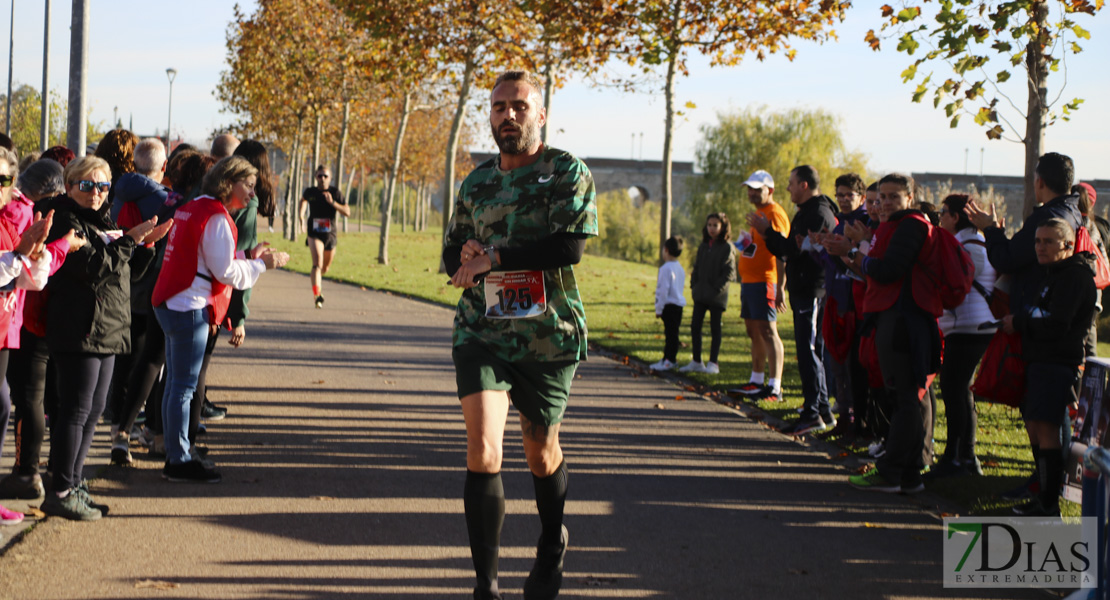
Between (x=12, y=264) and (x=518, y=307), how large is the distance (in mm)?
2476

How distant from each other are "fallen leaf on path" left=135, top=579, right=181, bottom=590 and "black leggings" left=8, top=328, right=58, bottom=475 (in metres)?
1.66

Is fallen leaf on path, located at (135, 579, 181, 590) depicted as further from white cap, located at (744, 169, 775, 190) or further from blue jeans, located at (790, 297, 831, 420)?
white cap, located at (744, 169, 775, 190)

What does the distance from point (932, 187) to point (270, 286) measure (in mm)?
75654

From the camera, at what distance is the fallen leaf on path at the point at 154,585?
4.60 meters

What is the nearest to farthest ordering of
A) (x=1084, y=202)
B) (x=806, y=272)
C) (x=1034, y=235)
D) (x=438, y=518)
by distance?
(x=438, y=518), (x=1034, y=235), (x=1084, y=202), (x=806, y=272)

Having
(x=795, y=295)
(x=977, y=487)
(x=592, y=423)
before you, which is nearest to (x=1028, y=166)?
(x=795, y=295)

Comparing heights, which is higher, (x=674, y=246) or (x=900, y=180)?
(x=900, y=180)

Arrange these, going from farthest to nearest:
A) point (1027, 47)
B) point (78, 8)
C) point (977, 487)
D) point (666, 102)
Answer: point (666, 102), point (78, 8), point (1027, 47), point (977, 487)

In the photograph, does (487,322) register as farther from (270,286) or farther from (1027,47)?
(270,286)

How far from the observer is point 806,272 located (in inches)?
360

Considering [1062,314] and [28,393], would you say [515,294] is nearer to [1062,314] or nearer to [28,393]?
[28,393]

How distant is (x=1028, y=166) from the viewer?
31.0 feet

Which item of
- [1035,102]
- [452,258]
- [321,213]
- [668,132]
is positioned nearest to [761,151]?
[668,132]

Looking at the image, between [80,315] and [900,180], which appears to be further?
[900,180]
